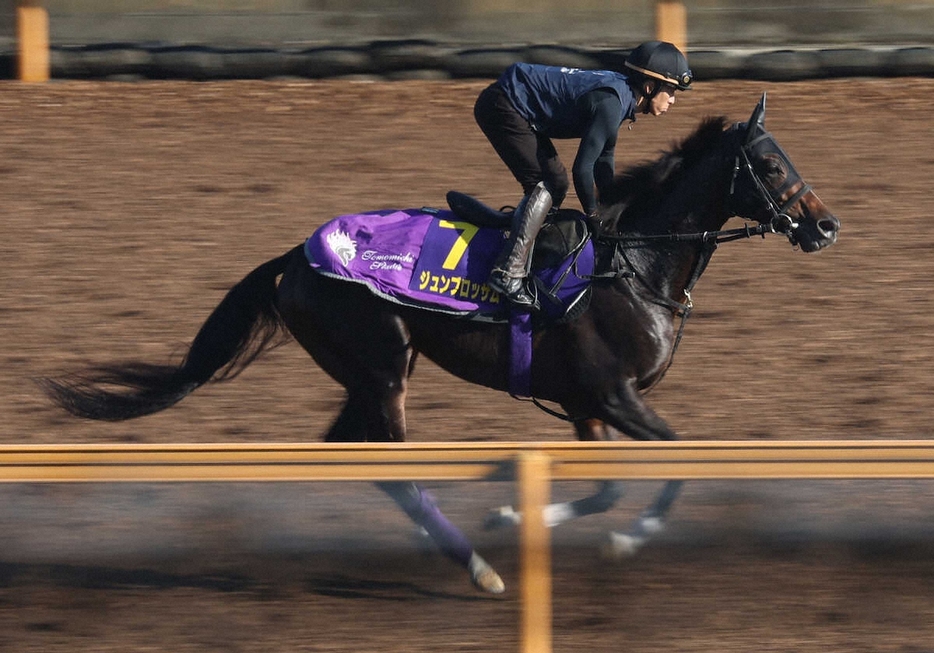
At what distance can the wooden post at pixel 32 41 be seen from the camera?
35.6ft

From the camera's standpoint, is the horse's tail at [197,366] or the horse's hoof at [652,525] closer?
the horse's hoof at [652,525]

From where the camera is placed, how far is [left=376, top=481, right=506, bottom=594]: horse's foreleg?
4.00 meters

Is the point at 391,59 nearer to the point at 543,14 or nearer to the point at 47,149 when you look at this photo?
the point at 543,14

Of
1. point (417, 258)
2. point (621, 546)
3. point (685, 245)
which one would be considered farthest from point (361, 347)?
point (621, 546)

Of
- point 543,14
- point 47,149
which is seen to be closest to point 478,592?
point 47,149

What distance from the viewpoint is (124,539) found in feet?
13.2

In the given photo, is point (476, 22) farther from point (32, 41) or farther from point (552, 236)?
point (552, 236)

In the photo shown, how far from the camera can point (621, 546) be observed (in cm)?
400

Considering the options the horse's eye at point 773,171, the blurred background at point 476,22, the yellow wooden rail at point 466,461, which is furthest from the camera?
the blurred background at point 476,22

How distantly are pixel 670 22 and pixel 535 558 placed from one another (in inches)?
303

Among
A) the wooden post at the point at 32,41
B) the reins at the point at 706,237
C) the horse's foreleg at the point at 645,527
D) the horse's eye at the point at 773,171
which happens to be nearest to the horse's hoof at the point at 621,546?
the horse's foreleg at the point at 645,527

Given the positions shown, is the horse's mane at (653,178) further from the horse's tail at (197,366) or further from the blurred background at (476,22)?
the blurred background at (476,22)

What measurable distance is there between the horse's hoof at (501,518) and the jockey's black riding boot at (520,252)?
5.30 ft

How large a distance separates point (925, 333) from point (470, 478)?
15.1 ft
